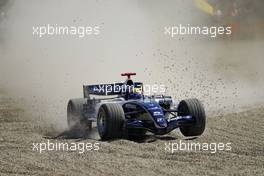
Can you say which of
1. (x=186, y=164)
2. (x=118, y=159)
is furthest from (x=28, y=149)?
(x=186, y=164)

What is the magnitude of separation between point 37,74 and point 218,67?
6.06m

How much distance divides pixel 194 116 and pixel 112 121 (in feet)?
4.31

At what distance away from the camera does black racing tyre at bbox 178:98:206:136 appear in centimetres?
954

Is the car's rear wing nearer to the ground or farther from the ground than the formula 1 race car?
farther from the ground

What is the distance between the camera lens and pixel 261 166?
7.78m

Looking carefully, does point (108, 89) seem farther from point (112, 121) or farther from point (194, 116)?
point (194, 116)
